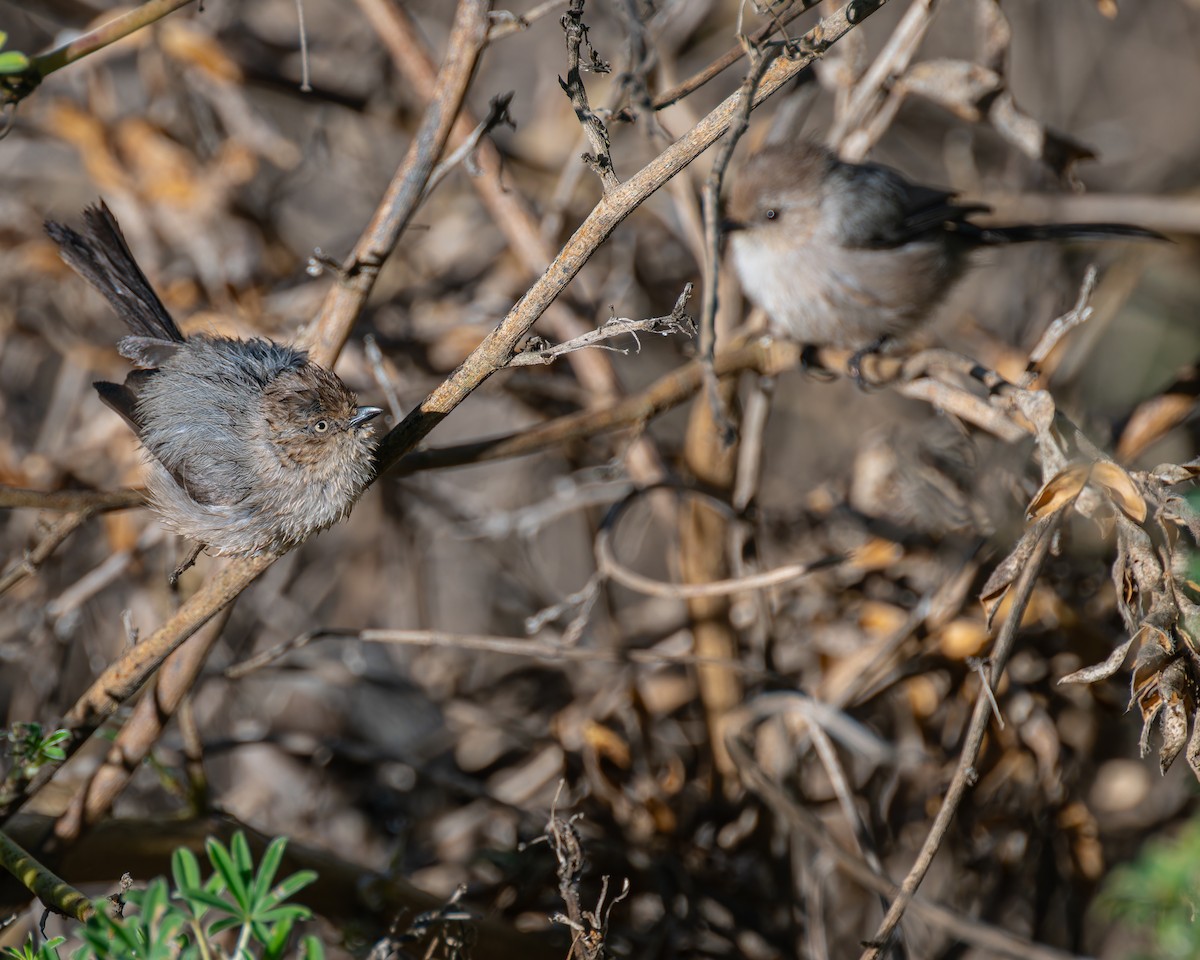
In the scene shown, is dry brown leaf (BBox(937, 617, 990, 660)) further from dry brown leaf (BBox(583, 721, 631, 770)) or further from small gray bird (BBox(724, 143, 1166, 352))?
small gray bird (BBox(724, 143, 1166, 352))

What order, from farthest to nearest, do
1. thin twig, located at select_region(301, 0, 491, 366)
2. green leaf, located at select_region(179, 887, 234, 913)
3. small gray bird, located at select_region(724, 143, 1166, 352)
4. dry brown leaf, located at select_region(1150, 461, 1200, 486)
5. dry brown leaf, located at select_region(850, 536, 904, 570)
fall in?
small gray bird, located at select_region(724, 143, 1166, 352) → dry brown leaf, located at select_region(850, 536, 904, 570) → thin twig, located at select_region(301, 0, 491, 366) → dry brown leaf, located at select_region(1150, 461, 1200, 486) → green leaf, located at select_region(179, 887, 234, 913)

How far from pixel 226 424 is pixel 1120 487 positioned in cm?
200

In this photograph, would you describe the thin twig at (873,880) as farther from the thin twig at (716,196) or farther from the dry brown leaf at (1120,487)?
the thin twig at (716,196)

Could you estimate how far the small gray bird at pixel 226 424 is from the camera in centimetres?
227

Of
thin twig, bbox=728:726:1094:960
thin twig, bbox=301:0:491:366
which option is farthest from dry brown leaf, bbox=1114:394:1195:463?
thin twig, bbox=301:0:491:366

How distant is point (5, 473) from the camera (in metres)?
3.29

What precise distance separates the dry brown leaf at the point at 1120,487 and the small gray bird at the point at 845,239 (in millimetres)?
1838

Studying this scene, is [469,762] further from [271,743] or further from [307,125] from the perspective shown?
[307,125]

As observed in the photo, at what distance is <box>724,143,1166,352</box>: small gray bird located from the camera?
3.69m

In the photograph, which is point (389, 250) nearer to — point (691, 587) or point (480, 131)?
point (480, 131)

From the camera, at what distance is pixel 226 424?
2494 mm

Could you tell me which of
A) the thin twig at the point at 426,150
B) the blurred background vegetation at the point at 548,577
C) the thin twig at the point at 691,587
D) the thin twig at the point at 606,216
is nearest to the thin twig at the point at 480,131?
the thin twig at the point at 426,150

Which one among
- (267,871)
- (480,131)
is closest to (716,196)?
(480,131)

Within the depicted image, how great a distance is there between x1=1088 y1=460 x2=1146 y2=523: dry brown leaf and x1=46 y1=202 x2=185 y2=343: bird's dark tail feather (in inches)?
88.8
